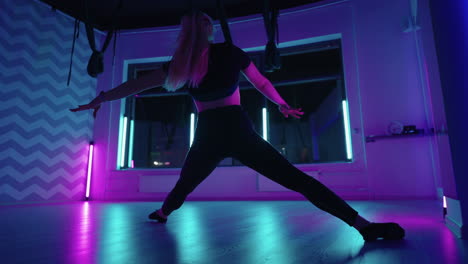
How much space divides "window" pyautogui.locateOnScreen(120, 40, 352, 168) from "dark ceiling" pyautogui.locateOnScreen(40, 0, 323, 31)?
80 centimetres

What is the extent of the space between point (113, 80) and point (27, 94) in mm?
1445

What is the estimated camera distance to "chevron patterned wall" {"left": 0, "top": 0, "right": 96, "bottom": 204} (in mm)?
4277

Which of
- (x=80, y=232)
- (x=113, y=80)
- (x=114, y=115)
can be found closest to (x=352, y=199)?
(x=80, y=232)

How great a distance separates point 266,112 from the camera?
508 centimetres

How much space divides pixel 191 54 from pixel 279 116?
21.1 feet

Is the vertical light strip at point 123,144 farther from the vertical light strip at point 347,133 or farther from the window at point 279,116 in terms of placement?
the vertical light strip at point 347,133

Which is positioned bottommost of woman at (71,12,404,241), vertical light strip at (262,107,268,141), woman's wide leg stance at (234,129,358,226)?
woman's wide leg stance at (234,129,358,226)

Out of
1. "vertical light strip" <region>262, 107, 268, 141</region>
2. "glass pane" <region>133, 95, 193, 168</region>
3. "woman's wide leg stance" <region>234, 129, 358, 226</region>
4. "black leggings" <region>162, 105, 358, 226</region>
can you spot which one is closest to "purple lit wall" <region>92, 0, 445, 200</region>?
"vertical light strip" <region>262, 107, 268, 141</region>

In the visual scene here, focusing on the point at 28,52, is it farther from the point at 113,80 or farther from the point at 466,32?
the point at 466,32

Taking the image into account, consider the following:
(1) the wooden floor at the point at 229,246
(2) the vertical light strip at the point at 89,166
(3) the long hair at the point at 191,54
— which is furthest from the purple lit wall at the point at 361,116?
(1) the wooden floor at the point at 229,246

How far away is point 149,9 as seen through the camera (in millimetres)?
5219

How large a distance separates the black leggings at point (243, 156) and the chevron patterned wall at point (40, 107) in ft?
13.6

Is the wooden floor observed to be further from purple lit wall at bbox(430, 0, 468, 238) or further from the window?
the window

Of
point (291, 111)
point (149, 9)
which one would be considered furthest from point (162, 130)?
point (291, 111)
